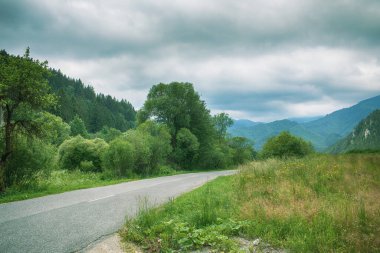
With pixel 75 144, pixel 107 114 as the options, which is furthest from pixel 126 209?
pixel 107 114

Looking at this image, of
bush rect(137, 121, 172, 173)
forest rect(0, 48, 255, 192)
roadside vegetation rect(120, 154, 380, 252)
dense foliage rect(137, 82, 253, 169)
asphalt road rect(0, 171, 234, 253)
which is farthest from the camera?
dense foliage rect(137, 82, 253, 169)

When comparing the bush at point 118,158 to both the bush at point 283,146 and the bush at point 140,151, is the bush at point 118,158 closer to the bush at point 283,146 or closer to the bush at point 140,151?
the bush at point 140,151

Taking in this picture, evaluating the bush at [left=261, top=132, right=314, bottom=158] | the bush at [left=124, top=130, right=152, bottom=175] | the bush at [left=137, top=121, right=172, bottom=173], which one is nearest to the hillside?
the bush at [left=137, top=121, right=172, bottom=173]

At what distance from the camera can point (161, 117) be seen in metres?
52.7

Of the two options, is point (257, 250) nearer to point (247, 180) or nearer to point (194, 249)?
point (194, 249)

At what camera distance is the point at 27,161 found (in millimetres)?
17375

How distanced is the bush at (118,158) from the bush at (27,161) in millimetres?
11363

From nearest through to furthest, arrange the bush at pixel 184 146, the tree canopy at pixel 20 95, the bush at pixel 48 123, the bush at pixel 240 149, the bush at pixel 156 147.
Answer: the tree canopy at pixel 20 95, the bush at pixel 48 123, the bush at pixel 156 147, the bush at pixel 184 146, the bush at pixel 240 149

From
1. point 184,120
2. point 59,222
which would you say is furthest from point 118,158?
point 184,120

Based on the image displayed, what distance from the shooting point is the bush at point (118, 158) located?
29.9 m

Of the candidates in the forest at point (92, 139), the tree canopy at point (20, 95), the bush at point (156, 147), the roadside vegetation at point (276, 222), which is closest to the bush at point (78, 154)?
the forest at point (92, 139)

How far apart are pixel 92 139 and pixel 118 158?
19.7m

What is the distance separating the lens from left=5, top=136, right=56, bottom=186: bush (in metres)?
16.9

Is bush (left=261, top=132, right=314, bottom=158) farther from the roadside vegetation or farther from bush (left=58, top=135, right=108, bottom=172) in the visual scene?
the roadside vegetation
